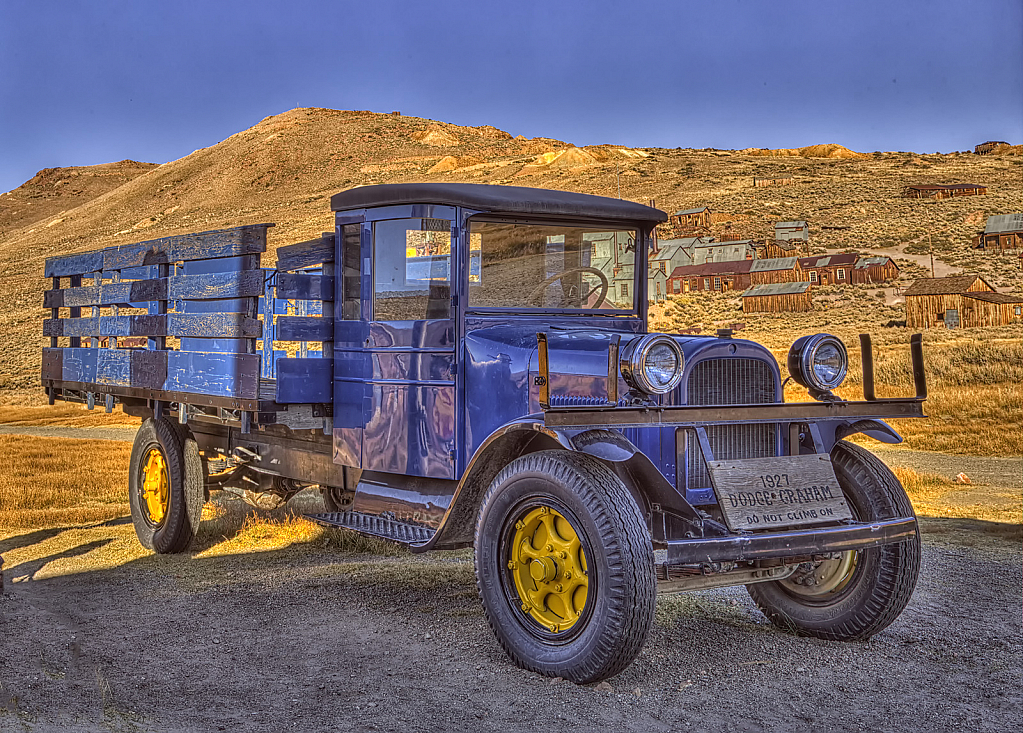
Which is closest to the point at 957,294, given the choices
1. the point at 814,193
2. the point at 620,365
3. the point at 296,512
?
the point at 814,193

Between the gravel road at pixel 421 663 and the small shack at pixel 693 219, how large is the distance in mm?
54724

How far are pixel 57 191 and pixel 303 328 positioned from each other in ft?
471

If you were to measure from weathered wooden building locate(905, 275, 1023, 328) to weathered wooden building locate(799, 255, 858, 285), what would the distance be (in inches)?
289

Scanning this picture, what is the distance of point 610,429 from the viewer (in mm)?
4344

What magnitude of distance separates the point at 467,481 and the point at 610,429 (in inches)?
35.9

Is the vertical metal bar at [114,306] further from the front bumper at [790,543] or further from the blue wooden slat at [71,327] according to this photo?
the front bumper at [790,543]

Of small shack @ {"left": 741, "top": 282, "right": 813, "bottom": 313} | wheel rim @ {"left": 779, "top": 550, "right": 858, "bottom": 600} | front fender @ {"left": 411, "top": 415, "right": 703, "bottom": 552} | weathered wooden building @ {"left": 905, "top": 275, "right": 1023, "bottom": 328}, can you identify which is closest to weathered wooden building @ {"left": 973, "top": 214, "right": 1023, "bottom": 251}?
weathered wooden building @ {"left": 905, "top": 275, "right": 1023, "bottom": 328}

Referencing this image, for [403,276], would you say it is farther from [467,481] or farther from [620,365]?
[620,365]

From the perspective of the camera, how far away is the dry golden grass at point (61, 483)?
9094mm

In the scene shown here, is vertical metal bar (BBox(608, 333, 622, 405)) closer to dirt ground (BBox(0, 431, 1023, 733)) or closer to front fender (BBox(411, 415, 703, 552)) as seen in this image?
front fender (BBox(411, 415, 703, 552))

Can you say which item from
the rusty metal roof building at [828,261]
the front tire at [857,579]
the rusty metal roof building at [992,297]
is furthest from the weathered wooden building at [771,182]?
the front tire at [857,579]

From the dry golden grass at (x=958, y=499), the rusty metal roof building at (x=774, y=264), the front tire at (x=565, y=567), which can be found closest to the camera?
the front tire at (x=565, y=567)

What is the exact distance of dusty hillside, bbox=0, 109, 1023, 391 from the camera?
2130 inches

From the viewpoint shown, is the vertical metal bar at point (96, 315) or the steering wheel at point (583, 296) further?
the vertical metal bar at point (96, 315)
